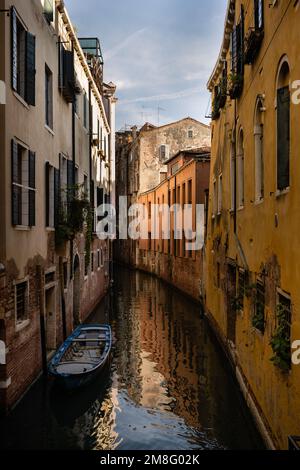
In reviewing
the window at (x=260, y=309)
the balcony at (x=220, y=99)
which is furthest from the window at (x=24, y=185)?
the balcony at (x=220, y=99)

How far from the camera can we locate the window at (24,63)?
29.9ft

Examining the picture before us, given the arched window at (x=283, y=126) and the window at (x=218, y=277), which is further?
the window at (x=218, y=277)

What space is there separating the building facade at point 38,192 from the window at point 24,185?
2 centimetres

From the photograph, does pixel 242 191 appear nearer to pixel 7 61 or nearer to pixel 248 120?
pixel 248 120

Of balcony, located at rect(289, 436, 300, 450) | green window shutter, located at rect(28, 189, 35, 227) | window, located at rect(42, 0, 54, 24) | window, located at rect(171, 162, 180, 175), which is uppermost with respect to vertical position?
window, located at rect(42, 0, 54, 24)

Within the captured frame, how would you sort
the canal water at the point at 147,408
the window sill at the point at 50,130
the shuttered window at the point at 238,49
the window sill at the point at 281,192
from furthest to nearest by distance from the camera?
the window sill at the point at 50,130 < the shuttered window at the point at 238,49 < the canal water at the point at 147,408 < the window sill at the point at 281,192

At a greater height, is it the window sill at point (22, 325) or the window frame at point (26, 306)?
the window frame at point (26, 306)

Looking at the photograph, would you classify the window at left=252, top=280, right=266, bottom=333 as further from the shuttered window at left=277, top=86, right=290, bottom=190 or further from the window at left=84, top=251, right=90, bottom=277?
the window at left=84, top=251, right=90, bottom=277

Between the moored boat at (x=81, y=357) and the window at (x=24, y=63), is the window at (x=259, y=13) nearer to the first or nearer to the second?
the window at (x=24, y=63)

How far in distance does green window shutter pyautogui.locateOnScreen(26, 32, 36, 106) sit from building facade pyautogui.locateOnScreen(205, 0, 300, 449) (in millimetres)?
4016

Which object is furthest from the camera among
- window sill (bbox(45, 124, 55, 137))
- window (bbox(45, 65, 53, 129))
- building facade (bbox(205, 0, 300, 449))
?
window (bbox(45, 65, 53, 129))

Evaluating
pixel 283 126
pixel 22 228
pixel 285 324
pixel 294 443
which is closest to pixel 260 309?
pixel 285 324

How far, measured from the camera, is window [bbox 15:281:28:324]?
9391mm

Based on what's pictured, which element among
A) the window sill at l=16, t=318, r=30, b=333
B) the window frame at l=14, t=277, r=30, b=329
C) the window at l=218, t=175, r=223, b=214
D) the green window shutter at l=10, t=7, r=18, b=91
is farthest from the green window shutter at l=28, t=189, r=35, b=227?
the window at l=218, t=175, r=223, b=214
